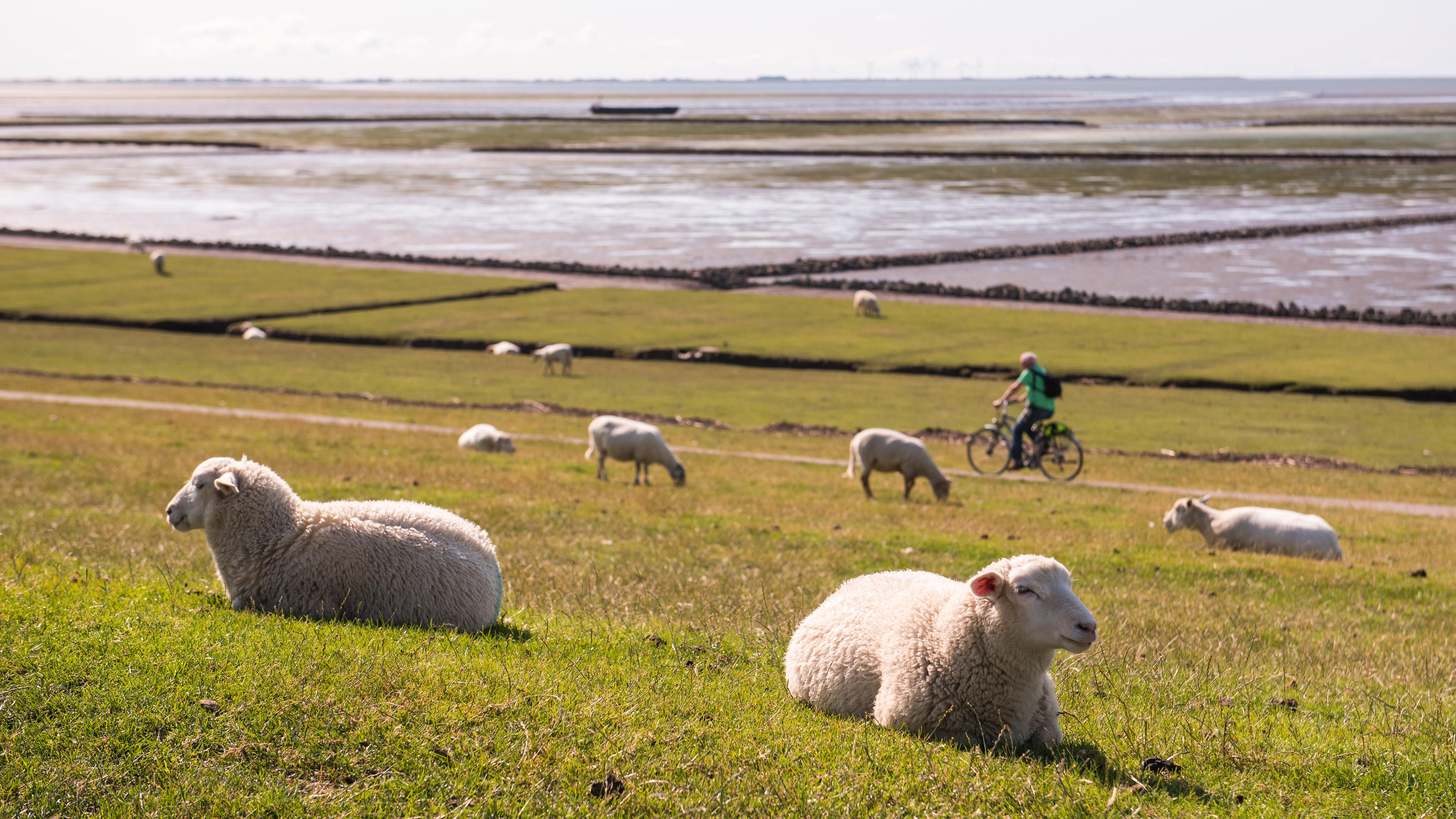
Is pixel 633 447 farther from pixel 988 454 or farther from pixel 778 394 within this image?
pixel 778 394

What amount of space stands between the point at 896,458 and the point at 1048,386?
5902mm

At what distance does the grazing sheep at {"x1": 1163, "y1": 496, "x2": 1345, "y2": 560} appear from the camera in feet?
65.4

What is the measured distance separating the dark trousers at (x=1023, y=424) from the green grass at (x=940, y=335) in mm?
16627

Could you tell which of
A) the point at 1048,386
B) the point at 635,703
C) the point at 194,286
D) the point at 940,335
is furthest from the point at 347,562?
the point at 194,286

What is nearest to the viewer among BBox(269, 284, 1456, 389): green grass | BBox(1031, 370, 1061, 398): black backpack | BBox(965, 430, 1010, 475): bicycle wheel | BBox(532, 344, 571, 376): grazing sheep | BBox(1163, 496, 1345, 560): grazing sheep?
BBox(1163, 496, 1345, 560): grazing sheep

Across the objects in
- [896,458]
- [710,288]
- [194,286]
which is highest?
[896,458]

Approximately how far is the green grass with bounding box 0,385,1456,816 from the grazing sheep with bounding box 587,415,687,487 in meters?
10.3

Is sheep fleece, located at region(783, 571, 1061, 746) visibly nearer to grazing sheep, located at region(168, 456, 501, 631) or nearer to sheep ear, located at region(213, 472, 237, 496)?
grazing sheep, located at region(168, 456, 501, 631)

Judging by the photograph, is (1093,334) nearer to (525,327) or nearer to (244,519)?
(525,327)

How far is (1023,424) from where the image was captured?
1229 inches

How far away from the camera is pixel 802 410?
4069 cm

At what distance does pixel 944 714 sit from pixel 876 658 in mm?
675

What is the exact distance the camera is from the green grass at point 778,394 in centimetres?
3628

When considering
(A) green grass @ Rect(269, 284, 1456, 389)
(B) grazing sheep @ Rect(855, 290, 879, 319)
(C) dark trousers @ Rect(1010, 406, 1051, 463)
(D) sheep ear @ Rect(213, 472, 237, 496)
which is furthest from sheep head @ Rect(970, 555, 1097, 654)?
(B) grazing sheep @ Rect(855, 290, 879, 319)
